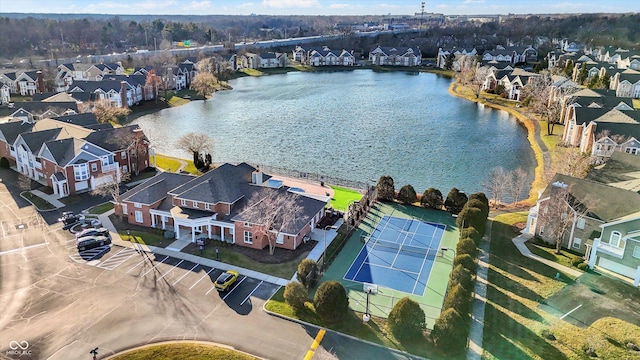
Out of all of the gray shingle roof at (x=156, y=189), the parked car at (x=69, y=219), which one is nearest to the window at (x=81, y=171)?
the parked car at (x=69, y=219)

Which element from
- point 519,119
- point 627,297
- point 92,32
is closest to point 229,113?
point 519,119

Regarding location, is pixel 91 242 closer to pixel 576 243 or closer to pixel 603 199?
pixel 576 243

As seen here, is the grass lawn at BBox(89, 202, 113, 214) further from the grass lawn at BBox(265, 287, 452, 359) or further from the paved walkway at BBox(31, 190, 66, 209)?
the grass lawn at BBox(265, 287, 452, 359)

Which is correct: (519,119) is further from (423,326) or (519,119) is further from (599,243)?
(423,326)

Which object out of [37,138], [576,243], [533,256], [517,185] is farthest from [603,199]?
[37,138]

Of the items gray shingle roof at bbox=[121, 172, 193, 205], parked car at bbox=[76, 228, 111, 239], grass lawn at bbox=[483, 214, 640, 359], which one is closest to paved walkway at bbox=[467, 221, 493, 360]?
grass lawn at bbox=[483, 214, 640, 359]
